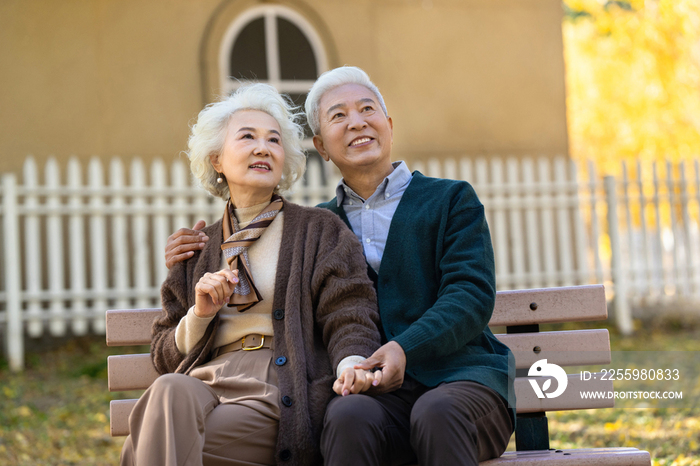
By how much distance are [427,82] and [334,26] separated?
134 cm

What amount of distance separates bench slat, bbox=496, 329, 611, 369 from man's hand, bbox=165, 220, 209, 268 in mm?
1244

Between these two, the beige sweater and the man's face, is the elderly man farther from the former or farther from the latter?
the beige sweater

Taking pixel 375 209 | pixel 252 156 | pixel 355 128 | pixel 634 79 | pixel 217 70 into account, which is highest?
pixel 634 79

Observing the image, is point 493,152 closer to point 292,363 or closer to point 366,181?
point 366,181

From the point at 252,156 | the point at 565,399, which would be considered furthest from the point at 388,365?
the point at 252,156

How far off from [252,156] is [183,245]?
415 millimetres

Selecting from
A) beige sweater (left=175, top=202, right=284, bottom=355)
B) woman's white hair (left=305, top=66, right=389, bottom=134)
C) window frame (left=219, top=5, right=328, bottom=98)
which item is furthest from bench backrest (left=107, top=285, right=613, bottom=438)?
window frame (left=219, top=5, right=328, bottom=98)

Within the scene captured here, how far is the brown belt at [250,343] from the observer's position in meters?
2.44

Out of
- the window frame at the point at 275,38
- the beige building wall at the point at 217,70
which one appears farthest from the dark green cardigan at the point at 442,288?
the window frame at the point at 275,38

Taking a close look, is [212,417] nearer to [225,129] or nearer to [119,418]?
[119,418]

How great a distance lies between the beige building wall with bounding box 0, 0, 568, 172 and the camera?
777 cm

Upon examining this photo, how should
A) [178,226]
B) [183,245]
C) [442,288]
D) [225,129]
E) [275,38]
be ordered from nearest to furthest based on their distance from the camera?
[442,288]
[183,245]
[225,129]
[178,226]
[275,38]

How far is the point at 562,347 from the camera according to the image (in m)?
2.80

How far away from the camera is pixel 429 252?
2.57 metres
